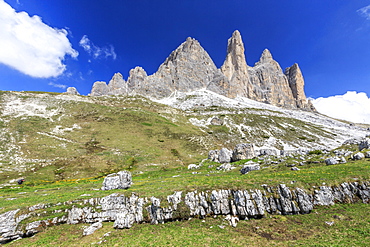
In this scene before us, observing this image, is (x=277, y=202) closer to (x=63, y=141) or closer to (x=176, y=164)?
(x=176, y=164)

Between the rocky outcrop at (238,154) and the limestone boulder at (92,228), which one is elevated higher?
the rocky outcrop at (238,154)

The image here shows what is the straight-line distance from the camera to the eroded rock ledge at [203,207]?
20.1 m

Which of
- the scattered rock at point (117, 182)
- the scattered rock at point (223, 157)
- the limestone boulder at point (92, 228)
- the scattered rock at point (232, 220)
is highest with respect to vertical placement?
the scattered rock at point (223, 157)

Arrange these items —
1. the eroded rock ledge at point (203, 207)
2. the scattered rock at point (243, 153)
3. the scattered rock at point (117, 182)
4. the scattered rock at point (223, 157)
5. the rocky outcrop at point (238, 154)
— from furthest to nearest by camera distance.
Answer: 1. the scattered rock at point (223, 157)
2. the rocky outcrop at point (238, 154)
3. the scattered rock at point (243, 153)
4. the scattered rock at point (117, 182)
5. the eroded rock ledge at point (203, 207)

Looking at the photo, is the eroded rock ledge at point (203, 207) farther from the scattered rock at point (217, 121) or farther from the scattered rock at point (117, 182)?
the scattered rock at point (217, 121)

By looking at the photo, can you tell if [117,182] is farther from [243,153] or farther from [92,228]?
[243,153]

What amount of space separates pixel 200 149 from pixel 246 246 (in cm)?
7425

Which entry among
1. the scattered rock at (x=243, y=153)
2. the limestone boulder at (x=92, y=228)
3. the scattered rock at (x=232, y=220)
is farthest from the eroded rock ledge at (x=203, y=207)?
the scattered rock at (x=243, y=153)

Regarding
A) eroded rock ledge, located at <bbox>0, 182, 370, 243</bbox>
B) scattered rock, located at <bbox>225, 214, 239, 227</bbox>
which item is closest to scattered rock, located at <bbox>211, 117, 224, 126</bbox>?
eroded rock ledge, located at <bbox>0, 182, 370, 243</bbox>

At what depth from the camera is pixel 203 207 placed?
2130 centimetres

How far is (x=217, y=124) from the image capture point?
14125 centimetres

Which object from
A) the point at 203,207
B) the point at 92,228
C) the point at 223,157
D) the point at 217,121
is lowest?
the point at 92,228

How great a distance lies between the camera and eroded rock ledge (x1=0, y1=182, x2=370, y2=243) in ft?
66.0

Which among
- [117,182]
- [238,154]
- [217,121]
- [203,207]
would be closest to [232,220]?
[203,207]
